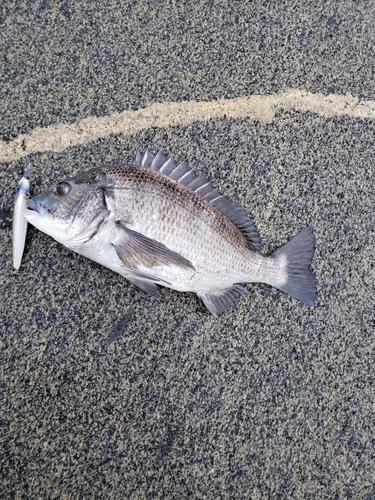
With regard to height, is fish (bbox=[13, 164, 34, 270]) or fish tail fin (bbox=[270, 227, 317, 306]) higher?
Answer: fish (bbox=[13, 164, 34, 270])

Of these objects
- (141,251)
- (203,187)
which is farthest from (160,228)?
(203,187)

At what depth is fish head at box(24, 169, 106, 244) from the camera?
7.32ft

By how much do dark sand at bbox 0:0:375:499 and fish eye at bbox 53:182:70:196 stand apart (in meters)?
0.35

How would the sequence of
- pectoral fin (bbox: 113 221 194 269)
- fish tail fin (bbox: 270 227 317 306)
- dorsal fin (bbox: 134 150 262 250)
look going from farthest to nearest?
fish tail fin (bbox: 270 227 317 306)
dorsal fin (bbox: 134 150 262 250)
pectoral fin (bbox: 113 221 194 269)

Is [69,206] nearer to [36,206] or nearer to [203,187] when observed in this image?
[36,206]

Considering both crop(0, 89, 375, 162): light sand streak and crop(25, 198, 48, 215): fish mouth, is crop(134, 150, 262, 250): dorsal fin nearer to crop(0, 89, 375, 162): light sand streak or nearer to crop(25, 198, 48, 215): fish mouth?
crop(0, 89, 375, 162): light sand streak

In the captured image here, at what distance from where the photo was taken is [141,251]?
7.29 ft

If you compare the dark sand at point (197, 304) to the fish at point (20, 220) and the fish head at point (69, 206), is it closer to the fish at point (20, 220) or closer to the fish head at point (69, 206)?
the fish at point (20, 220)

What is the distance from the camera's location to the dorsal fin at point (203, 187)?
7.86 ft

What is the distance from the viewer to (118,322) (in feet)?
8.26

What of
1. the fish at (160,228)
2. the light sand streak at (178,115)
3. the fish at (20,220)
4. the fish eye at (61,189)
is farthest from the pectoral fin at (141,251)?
the light sand streak at (178,115)

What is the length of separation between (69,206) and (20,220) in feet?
1.11

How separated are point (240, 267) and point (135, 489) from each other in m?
1.19

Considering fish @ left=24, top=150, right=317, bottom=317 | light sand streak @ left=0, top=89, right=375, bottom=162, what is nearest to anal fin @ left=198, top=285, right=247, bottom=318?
fish @ left=24, top=150, right=317, bottom=317
